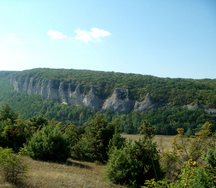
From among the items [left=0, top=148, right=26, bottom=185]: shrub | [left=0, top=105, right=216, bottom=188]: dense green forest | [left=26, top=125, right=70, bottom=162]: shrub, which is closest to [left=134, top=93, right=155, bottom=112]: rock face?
[left=0, top=105, right=216, bottom=188]: dense green forest

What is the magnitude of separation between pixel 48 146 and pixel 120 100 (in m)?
98.9

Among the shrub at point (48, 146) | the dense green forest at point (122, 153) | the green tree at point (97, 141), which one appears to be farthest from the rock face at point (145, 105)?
the shrub at point (48, 146)

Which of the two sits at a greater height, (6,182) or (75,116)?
(6,182)

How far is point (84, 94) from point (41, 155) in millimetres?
116109

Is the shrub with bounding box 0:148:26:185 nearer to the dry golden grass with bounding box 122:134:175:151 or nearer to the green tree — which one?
the dry golden grass with bounding box 122:134:175:151

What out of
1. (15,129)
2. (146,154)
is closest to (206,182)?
(146,154)

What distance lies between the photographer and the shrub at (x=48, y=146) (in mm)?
33000

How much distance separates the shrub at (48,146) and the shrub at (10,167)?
1189 centimetres

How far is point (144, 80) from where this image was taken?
151875 millimetres

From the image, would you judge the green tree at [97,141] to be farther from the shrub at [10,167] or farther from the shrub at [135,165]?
the shrub at [10,167]

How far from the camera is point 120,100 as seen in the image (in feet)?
431

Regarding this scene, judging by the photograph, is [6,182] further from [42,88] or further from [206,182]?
[42,88]

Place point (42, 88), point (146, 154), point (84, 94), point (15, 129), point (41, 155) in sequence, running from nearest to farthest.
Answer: point (146, 154) < point (41, 155) < point (15, 129) < point (84, 94) < point (42, 88)

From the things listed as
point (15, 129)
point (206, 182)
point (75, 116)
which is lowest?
point (75, 116)
